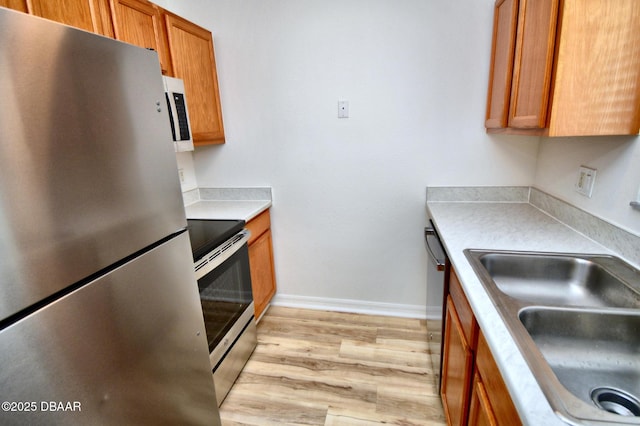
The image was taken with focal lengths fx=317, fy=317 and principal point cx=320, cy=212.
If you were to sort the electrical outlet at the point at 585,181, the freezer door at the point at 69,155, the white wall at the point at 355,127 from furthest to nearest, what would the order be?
the white wall at the point at 355,127, the electrical outlet at the point at 585,181, the freezer door at the point at 69,155

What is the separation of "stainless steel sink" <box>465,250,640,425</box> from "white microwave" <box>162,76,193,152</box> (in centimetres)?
155

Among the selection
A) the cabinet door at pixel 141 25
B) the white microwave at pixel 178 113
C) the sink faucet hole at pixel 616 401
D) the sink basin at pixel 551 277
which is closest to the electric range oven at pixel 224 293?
the white microwave at pixel 178 113

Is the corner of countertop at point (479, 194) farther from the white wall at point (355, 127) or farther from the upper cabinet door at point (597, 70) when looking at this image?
the upper cabinet door at point (597, 70)

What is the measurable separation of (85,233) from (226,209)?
1.43 meters

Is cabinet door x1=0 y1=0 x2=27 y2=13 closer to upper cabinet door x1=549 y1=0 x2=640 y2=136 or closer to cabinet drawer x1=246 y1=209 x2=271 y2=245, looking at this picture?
cabinet drawer x1=246 y1=209 x2=271 y2=245

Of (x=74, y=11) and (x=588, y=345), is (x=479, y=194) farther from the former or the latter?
(x=74, y=11)

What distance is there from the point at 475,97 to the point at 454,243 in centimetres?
109

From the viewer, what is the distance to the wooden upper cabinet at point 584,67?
104 cm

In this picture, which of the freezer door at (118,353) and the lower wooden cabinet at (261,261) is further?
the lower wooden cabinet at (261,261)

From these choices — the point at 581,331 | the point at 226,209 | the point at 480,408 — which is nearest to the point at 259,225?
the point at 226,209

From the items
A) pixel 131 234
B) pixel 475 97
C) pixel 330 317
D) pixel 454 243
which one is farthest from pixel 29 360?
pixel 475 97

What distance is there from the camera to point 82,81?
2.56ft

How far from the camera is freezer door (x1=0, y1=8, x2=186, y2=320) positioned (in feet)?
2.10

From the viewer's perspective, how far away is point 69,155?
75cm
